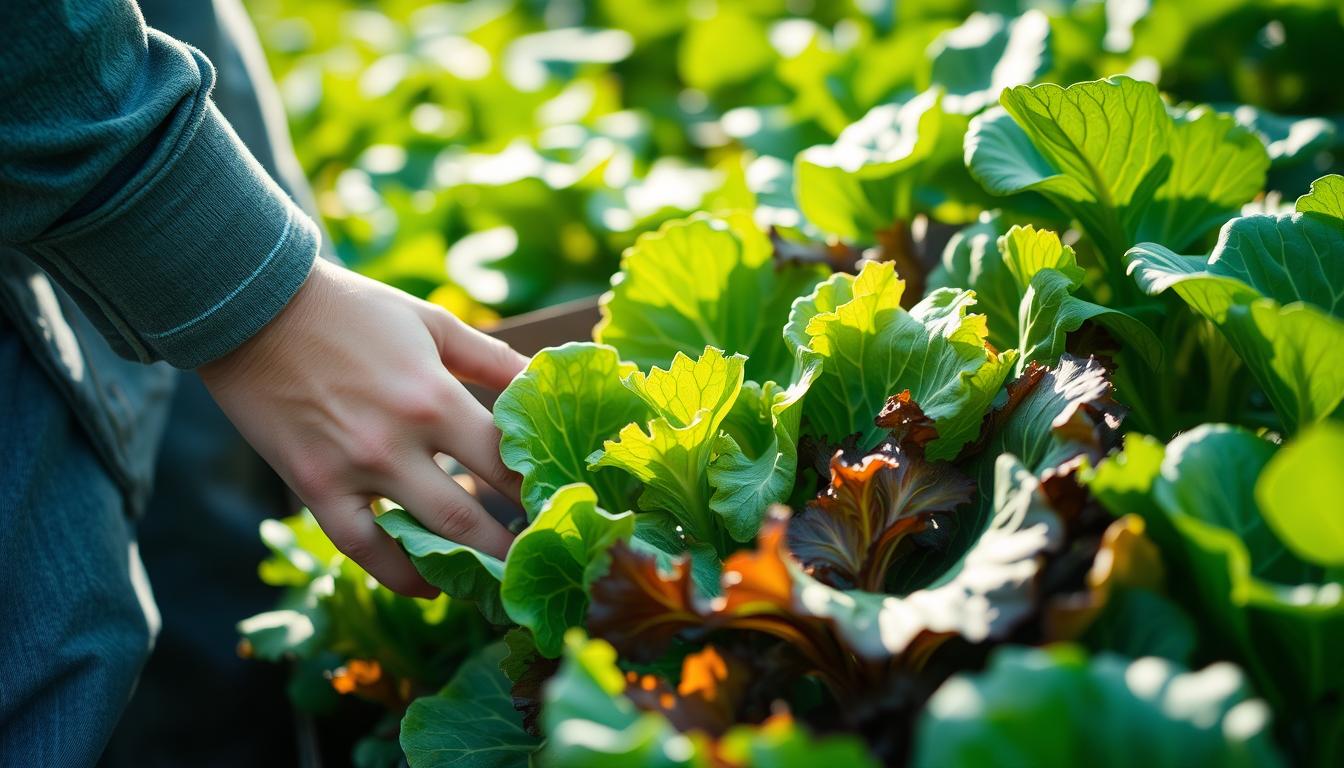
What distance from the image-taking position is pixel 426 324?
1.00 meters

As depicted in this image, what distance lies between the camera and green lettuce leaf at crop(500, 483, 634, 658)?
0.79 metres

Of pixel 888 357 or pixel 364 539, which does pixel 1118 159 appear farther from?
pixel 364 539

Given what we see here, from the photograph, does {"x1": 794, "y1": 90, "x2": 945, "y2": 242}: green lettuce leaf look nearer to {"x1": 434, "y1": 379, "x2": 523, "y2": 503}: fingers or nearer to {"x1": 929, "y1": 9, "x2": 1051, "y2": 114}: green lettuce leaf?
{"x1": 929, "y1": 9, "x2": 1051, "y2": 114}: green lettuce leaf

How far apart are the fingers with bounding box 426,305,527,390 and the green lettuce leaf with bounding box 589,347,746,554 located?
0.19 metres

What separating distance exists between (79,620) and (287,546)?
23cm

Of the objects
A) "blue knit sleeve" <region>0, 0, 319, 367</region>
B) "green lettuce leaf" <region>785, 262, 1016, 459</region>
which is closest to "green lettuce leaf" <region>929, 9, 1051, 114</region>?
"green lettuce leaf" <region>785, 262, 1016, 459</region>

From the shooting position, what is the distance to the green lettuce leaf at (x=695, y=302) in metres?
1.10

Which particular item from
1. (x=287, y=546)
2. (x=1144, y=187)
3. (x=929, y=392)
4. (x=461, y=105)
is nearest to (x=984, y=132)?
(x=1144, y=187)

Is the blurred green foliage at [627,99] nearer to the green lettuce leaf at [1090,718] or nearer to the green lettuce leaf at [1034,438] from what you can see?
the green lettuce leaf at [1034,438]

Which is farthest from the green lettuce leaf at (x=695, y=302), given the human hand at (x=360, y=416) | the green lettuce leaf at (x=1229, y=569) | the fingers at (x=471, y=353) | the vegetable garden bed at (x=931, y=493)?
the green lettuce leaf at (x=1229, y=569)

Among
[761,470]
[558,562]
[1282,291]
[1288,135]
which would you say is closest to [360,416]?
[558,562]

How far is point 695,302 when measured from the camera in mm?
1114

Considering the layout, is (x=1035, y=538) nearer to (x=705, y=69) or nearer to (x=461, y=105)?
(x=705, y=69)

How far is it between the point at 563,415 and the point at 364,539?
203 millimetres
